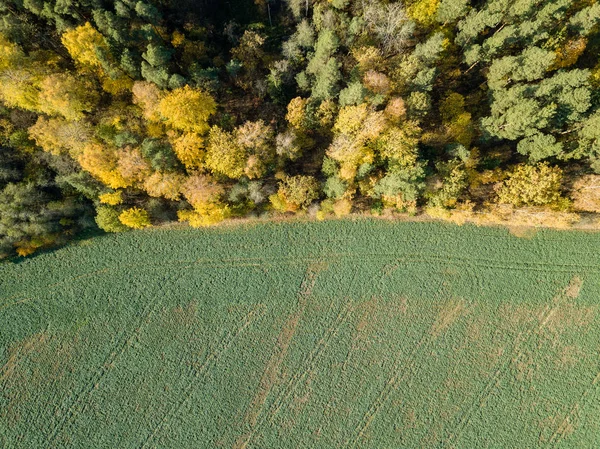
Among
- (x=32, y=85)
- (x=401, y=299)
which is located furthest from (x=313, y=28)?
(x=401, y=299)

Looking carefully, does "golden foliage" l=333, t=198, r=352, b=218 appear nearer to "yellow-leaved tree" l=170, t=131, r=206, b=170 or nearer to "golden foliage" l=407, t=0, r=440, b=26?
"yellow-leaved tree" l=170, t=131, r=206, b=170

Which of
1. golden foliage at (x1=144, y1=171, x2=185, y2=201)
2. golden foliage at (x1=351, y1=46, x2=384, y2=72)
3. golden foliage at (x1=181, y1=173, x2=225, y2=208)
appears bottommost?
golden foliage at (x1=181, y1=173, x2=225, y2=208)

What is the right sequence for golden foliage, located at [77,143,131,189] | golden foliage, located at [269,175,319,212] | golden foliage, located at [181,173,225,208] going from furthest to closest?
1. golden foliage, located at [269,175,319,212]
2. golden foliage, located at [181,173,225,208]
3. golden foliage, located at [77,143,131,189]

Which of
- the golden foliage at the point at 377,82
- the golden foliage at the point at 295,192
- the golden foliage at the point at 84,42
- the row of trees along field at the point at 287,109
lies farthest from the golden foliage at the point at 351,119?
the golden foliage at the point at 84,42

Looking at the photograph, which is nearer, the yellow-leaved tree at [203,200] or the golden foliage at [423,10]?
the golden foliage at [423,10]

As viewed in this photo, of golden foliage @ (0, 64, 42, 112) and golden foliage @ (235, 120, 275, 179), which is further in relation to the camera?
golden foliage @ (235, 120, 275, 179)

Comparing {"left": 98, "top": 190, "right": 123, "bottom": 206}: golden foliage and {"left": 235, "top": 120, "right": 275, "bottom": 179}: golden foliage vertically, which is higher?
{"left": 235, "top": 120, "right": 275, "bottom": 179}: golden foliage

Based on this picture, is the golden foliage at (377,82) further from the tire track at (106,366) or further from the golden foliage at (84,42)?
the tire track at (106,366)

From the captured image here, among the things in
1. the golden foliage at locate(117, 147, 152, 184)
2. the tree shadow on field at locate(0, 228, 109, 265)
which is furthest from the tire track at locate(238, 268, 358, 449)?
the tree shadow on field at locate(0, 228, 109, 265)

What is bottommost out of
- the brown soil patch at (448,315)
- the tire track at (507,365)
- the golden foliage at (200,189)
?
the tire track at (507,365)
